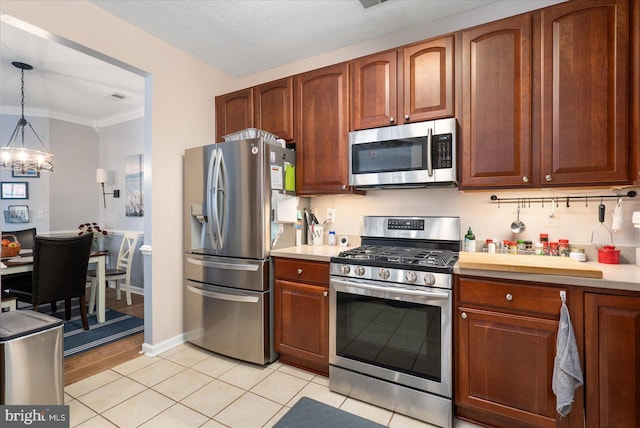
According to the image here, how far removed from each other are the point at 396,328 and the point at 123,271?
3.73 m

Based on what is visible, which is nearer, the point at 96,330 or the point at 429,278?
the point at 429,278

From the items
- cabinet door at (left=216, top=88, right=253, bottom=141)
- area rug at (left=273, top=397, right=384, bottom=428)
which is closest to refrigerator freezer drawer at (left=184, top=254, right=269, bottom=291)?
area rug at (left=273, top=397, right=384, bottom=428)

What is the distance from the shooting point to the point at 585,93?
65.7 inches

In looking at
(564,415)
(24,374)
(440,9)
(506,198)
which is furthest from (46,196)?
(564,415)

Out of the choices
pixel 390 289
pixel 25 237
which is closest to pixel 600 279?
pixel 390 289

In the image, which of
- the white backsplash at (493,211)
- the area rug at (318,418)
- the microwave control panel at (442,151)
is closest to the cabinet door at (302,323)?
the area rug at (318,418)

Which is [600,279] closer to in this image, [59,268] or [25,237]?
[59,268]

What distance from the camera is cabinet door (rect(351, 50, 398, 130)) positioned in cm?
218

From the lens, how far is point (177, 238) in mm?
2725

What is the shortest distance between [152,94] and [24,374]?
2082 millimetres

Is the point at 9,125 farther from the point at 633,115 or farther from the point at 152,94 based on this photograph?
the point at 633,115

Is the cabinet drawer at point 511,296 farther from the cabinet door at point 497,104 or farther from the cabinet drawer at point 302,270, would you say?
the cabinet drawer at point 302,270

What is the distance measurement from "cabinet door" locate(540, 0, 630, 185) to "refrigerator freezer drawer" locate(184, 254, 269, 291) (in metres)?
1.96

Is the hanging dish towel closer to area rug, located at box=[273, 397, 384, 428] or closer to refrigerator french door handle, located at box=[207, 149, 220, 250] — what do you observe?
area rug, located at box=[273, 397, 384, 428]
